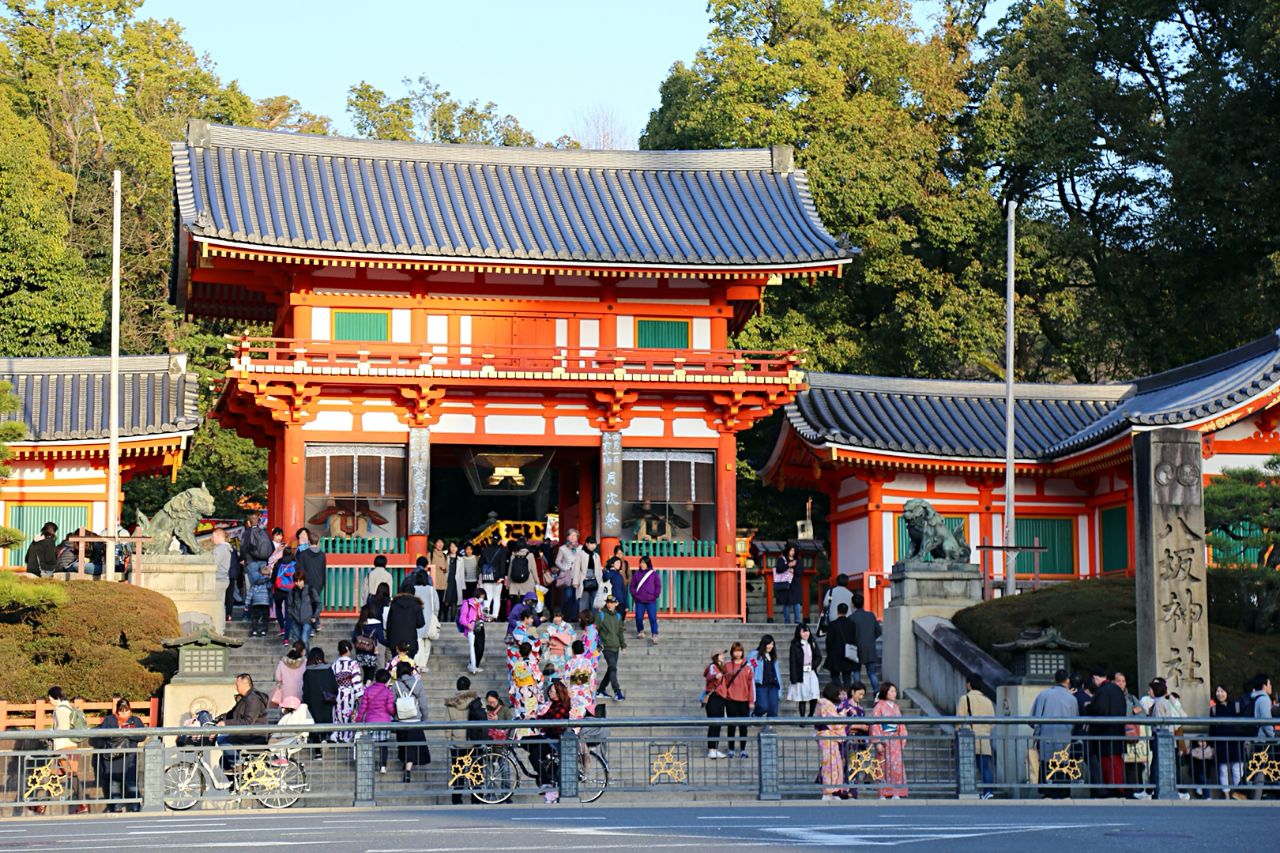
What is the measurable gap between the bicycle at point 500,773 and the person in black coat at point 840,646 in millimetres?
6675

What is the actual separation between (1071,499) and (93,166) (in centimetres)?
2776

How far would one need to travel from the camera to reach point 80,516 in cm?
3347

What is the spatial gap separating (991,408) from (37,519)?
61.1ft

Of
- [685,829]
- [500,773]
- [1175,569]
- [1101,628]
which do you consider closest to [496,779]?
[500,773]

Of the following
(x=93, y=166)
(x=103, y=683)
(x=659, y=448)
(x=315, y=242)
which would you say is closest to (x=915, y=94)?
(x=659, y=448)

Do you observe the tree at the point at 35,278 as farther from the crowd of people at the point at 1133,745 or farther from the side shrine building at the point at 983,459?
the crowd of people at the point at 1133,745

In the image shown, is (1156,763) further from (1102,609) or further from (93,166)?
(93,166)

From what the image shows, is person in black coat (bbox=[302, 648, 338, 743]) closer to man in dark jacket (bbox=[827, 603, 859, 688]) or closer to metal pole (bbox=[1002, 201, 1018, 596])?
man in dark jacket (bbox=[827, 603, 859, 688])

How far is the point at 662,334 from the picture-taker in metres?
35.4

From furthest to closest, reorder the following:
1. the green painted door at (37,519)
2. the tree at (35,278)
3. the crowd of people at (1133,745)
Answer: the tree at (35,278)
the green painted door at (37,519)
the crowd of people at (1133,745)

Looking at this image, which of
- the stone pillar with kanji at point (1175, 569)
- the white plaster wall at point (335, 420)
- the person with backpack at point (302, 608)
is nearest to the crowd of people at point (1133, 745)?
the stone pillar with kanji at point (1175, 569)

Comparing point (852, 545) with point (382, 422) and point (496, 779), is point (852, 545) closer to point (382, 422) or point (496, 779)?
point (382, 422)

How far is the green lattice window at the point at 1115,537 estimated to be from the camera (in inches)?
1371

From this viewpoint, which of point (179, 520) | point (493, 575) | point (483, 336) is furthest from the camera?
point (483, 336)
